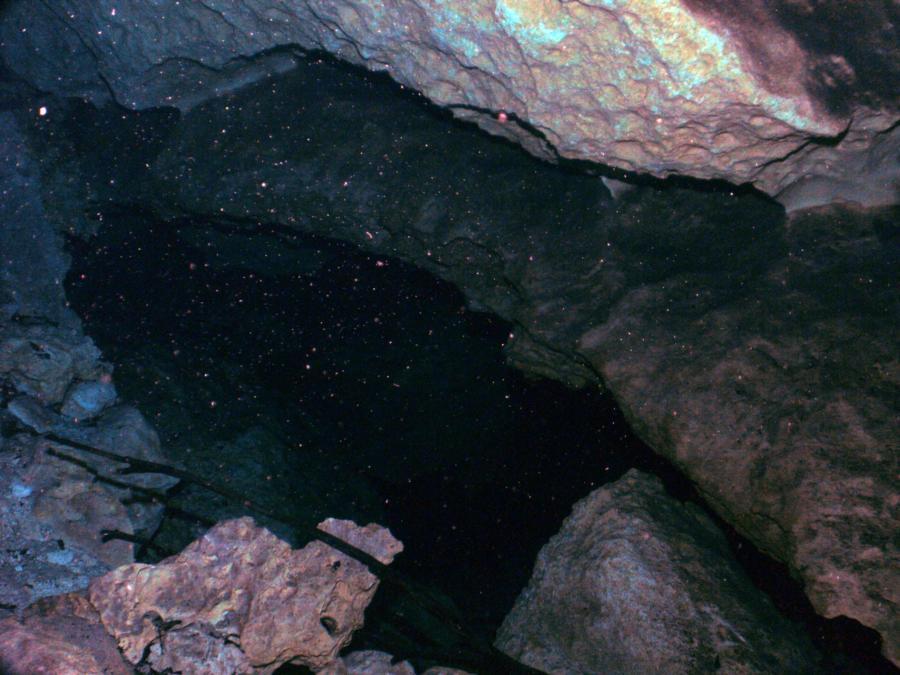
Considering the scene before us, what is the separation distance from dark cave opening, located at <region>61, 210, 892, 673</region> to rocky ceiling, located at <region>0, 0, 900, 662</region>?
275 mm

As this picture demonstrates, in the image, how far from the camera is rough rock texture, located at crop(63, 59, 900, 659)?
2.09 meters

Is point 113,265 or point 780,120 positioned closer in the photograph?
point 780,120

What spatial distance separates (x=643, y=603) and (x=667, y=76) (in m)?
2.19

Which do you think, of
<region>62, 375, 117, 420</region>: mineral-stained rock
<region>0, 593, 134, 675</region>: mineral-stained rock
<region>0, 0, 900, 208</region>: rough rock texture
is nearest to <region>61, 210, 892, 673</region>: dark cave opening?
<region>62, 375, 117, 420</region>: mineral-stained rock

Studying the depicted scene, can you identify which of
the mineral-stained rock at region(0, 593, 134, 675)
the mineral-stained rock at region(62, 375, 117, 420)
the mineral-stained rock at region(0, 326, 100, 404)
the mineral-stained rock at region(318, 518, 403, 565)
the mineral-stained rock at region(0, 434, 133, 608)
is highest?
the mineral-stained rock at region(318, 518, 403, 565)

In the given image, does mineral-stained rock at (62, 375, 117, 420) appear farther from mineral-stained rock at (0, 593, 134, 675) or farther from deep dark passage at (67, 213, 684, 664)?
mineral-stained rock at (0, 593, 134, 675)

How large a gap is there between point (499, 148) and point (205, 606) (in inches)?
135

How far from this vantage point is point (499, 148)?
3.89m

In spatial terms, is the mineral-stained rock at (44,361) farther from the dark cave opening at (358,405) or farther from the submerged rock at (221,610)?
the submerged rock at (221,610)

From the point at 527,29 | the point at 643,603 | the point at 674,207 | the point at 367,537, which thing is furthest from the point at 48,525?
the point at 674,207

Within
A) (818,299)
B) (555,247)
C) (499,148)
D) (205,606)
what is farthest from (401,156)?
(205,606)

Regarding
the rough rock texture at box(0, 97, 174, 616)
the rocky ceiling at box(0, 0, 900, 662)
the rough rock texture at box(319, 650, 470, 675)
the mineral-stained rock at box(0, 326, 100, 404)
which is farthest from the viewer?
the mineral-stained rock at box(0, 326, 100, 404)

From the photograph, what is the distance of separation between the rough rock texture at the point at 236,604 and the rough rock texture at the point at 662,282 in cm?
170

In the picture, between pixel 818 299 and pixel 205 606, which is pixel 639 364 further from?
pixel 205 606
